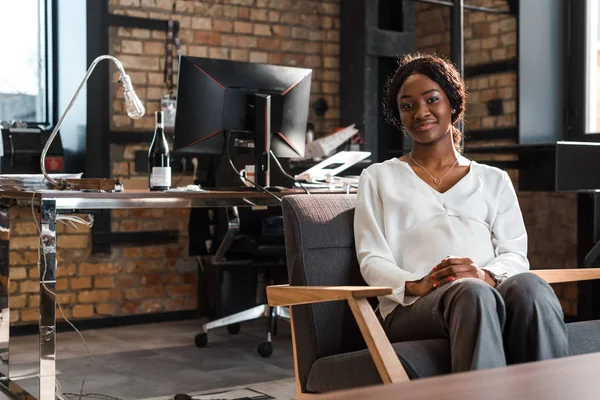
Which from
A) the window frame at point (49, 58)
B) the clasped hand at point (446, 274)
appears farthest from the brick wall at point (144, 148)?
the clasped hand at point (446, 274)

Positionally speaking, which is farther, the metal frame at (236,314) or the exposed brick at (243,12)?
the exposed brick at (243,12)

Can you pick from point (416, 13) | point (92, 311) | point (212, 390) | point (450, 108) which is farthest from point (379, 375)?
point (416, 13)

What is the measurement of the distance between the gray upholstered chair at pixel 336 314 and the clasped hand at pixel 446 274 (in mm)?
167

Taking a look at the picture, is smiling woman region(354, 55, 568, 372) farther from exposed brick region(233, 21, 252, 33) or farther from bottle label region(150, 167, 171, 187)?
exposed brick region(233, 21, 252, 33)

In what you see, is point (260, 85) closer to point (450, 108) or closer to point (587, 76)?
point (450, 108)

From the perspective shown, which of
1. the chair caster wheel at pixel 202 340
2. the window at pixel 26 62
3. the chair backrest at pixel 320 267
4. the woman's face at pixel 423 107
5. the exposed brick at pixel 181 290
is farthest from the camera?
the exposed brick at pixel 181 290

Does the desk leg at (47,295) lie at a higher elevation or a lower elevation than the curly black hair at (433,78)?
lower

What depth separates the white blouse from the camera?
2.38 metres

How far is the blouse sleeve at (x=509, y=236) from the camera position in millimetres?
2426

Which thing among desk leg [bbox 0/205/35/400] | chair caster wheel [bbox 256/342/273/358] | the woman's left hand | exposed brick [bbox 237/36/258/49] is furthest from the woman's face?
exposed brick [bbox 237/36/258/49]

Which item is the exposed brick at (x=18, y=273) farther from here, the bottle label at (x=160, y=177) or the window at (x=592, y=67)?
the window at (x=592, y=67)

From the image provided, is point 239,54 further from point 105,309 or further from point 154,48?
point 105,309

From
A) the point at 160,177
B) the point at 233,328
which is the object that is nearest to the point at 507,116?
the point at 233,328

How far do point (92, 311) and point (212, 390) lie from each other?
1.74 metres
